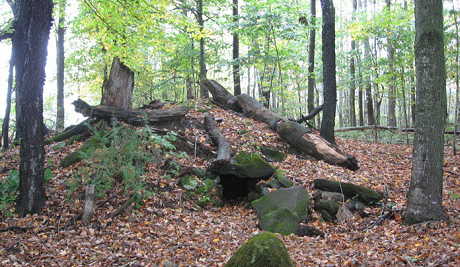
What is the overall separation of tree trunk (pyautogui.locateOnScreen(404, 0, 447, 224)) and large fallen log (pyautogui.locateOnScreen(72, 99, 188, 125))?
20.5 ft

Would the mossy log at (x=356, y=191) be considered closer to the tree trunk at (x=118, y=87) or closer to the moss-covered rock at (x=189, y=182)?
the moss-covered rock at (x=189, y=182)

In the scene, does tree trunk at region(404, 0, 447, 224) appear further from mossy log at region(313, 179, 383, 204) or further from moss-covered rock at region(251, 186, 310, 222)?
moss-covered rock at region(251, 186, 310, 222)

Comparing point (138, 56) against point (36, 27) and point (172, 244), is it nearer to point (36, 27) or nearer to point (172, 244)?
point (36, 27)

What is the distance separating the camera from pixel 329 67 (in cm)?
994

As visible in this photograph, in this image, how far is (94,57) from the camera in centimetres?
1377

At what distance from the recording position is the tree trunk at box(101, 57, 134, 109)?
29.5 feet

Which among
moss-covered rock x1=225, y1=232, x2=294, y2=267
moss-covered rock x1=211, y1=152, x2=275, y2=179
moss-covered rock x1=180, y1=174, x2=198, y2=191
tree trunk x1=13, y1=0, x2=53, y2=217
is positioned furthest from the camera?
moss-covered rock x1=211, y1=152, x2=275, y2=179

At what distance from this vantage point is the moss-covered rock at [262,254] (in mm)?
3039

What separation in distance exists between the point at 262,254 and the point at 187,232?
9.19 feet

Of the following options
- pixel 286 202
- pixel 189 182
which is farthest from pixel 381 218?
pixel 189 182

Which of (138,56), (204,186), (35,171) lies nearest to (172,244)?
(204,186)

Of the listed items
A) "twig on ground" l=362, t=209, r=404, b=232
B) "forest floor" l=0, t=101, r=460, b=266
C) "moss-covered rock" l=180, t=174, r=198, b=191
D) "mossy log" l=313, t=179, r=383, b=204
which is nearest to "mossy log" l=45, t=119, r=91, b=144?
"forest floor" l=0, t=101, r=460, b=266

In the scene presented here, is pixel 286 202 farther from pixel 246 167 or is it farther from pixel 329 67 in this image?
pixel 329 67

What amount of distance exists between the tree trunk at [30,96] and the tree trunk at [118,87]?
337 centimetres
